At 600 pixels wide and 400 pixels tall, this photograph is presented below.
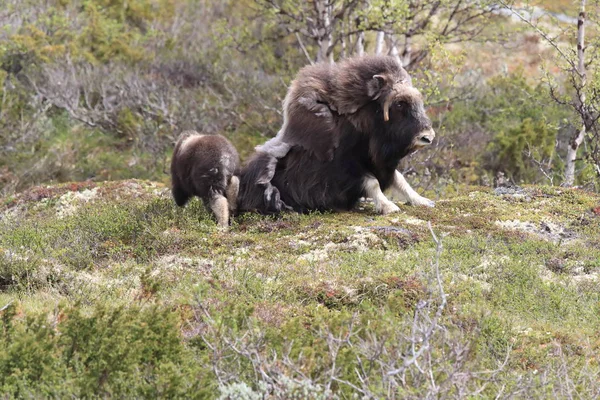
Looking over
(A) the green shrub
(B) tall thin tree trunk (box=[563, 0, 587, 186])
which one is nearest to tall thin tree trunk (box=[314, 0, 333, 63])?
(B) tall thin tree trunk (box=[563, 0, 587, 186])

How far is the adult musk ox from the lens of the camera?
8.41 meters

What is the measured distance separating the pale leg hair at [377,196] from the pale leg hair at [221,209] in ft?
4.90

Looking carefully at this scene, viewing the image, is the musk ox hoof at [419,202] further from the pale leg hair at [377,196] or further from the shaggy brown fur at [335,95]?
the shaggy brown fur at [335,95]

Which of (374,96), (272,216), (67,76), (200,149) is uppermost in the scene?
(374,96)

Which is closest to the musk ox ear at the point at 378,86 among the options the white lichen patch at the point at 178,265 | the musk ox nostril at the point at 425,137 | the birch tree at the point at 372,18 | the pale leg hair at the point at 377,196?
the musk ox nostril at the point at 425,137

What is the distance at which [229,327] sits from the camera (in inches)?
179

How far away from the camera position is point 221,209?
8.51m

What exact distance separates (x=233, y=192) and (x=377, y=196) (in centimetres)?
157

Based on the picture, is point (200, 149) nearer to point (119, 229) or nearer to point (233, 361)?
point (119, 229)

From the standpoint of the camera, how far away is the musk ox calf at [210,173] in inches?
336

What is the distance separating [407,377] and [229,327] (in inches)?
41.5

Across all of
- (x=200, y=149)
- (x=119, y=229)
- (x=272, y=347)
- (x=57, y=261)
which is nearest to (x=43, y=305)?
(x=57, y=261)

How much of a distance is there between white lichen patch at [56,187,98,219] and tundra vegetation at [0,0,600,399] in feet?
0.13

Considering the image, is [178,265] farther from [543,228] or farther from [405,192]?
[543,228]
